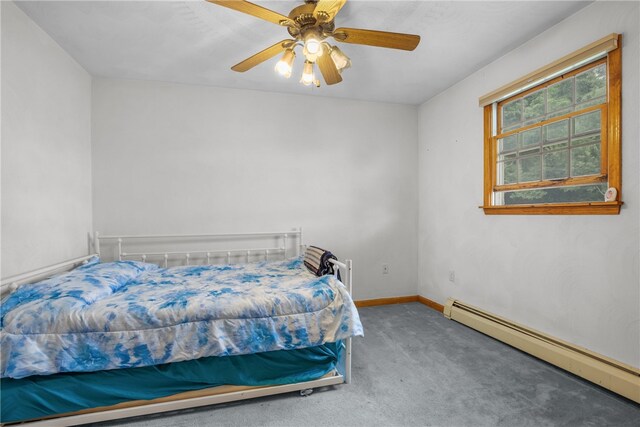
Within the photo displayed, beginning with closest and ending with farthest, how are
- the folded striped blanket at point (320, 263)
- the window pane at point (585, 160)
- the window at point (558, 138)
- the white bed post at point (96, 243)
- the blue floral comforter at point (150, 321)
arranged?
the blue floral comforter at point (150, 321), the window at point (558, 138), the window pane at point (585, 160), the folded striped blanket at point (320, 263), the white bed post at point (96, 243)

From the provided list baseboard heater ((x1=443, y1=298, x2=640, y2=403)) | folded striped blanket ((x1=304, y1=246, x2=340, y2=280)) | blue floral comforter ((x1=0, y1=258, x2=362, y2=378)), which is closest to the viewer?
blue floral comforter ((x1=0, y1=258, x2=362, y2=378))

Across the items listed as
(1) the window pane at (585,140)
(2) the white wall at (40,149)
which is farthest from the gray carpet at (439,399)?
(1) the window pane at (585,140)

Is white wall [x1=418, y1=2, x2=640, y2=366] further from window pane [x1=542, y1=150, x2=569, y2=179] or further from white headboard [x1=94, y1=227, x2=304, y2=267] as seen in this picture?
white headboard [x1=94, y1=227, x2=304, y2=267]

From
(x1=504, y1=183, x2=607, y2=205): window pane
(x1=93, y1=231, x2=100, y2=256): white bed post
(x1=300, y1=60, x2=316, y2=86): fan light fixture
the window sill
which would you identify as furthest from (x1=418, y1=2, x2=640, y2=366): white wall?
(x1=93, y1=231, x2=100, y2=256): white bed post

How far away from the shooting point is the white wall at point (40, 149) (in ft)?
5.64

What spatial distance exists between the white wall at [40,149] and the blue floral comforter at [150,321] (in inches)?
14.4

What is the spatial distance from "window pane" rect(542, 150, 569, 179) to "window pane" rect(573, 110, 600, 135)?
16 centimetres

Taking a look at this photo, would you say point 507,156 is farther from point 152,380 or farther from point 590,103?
point 152,380

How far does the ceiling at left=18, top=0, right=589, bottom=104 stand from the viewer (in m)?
1.80

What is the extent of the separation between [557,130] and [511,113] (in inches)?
18.2

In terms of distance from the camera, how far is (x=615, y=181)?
5.59 feet

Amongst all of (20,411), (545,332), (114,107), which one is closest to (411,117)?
(545,332)

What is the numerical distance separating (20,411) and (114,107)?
233 centimetres

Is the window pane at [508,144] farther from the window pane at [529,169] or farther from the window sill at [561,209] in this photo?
the window sill at [561,209]
